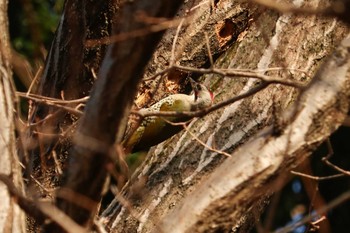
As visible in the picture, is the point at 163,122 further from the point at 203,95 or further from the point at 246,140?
the point at 246,140

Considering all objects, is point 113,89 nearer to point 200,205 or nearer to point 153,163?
point 200,205

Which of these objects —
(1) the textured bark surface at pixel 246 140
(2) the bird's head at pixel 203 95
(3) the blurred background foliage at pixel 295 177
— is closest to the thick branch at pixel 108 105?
(1) the textured bark surface at pixel 246 140

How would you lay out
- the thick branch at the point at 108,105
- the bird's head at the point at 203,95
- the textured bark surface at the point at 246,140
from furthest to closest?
the bird's head at the point at 203,95
the textured bark surface at the point at 246,140
the thick branch at the point at 108,105

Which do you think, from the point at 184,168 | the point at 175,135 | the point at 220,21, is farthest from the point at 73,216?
the point at 220,21

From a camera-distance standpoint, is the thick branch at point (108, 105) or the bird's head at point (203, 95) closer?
the thick branch at point (108, 105)

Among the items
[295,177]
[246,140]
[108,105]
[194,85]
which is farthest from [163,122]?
[295,177]

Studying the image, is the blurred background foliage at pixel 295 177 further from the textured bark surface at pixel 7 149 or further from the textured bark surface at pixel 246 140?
the textured bark surface at pixel 7 149
